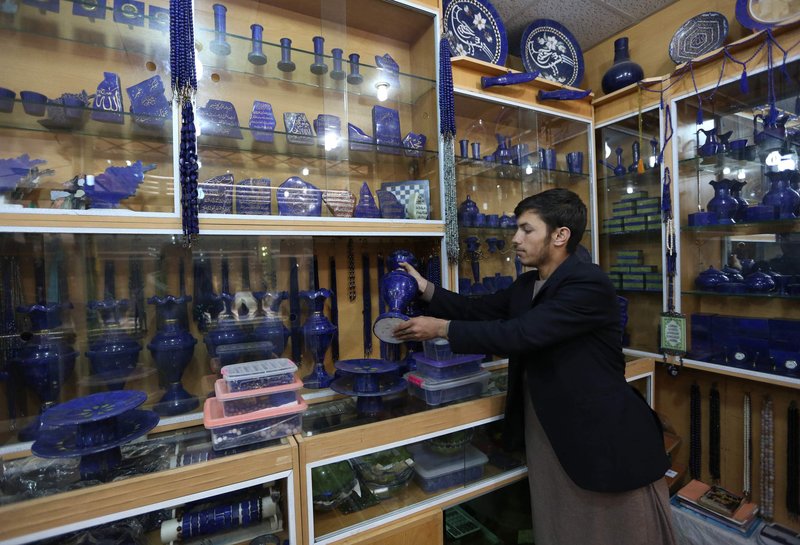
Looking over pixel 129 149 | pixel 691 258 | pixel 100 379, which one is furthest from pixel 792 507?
pixel 129 149

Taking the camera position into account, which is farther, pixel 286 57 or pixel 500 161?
pixel 500 161

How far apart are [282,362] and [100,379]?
678mm

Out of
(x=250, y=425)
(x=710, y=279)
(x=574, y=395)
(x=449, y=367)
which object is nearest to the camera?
(x=250, y=425)

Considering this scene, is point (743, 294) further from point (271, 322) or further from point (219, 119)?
point (219, 119)

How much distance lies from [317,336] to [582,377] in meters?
1.09

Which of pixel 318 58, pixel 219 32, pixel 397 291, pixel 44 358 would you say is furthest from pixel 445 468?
pixel 219 32

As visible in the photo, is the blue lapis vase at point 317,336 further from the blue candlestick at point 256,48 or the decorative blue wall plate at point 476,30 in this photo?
the decorative blue wall plate at point 476,30

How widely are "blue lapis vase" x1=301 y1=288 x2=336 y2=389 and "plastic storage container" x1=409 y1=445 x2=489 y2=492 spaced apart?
517 millimetres

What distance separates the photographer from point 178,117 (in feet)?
4.44

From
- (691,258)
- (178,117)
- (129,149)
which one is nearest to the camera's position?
(178,117)

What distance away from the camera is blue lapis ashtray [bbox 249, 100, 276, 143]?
1665mm

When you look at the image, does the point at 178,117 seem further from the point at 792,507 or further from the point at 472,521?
the point at 792,507

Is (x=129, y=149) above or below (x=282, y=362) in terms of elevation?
above

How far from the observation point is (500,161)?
235cm
